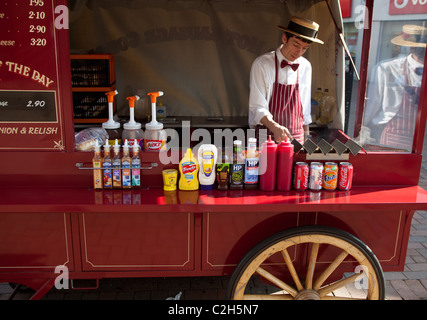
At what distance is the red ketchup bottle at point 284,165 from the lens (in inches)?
103

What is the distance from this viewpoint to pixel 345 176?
2.68m

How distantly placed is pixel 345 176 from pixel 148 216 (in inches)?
50.5

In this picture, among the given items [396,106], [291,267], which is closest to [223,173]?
[291,267]

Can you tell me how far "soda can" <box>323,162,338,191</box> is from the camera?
2672 mm

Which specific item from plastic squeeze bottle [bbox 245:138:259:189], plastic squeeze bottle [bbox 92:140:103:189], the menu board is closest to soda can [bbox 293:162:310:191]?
plastic squeeze bottle [bbox 245:138:259:189]

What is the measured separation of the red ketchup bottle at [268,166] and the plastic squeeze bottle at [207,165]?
Answer: 31 centimetres

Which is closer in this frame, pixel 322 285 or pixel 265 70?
pixel 322 285

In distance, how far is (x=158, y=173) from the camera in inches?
107

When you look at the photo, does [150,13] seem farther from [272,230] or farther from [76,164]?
[272,230]

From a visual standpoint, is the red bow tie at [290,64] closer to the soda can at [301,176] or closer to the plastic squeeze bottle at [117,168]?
the soda can at [301,176]

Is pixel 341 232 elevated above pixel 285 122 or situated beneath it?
situated beneath

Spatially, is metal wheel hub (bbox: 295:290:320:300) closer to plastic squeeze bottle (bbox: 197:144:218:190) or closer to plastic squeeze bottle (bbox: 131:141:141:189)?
plastic squeeze bottle (bbox: 197:144:218:190)

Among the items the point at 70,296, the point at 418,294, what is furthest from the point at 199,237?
the point at 418,294
